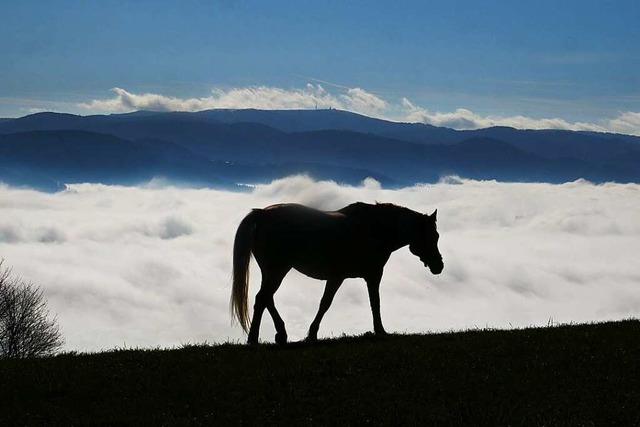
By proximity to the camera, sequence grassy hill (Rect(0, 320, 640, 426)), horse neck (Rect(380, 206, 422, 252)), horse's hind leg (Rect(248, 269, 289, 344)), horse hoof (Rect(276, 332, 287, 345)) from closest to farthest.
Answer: grassy hill (Rect(0, 320, 640, 426))
horse's hind leg (Rect(248, 269, 289, 344))
horse hoof (Rect(276, 332, 287, 345))
horse neck (Rect(380, 206, 422, 252))

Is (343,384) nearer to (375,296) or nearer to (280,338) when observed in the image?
(280,338)

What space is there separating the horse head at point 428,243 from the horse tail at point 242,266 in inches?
171

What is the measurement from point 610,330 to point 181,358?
10.1m

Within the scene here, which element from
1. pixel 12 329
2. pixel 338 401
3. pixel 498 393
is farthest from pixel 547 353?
pixel 12 329

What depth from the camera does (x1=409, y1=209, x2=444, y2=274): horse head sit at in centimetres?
1786

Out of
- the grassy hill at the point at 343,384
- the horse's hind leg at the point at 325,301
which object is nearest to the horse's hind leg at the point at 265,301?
the horse's hind leg at the point at 325,301

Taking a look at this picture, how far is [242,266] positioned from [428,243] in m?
4.96

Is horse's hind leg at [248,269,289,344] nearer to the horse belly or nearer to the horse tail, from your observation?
the horse tail

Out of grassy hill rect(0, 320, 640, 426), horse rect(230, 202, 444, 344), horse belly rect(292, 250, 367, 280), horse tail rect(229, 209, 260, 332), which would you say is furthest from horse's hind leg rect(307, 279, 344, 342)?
horse tail rect(229, 209, 260, 332)

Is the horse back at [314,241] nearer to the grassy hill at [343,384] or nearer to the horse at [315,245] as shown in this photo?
A: the horse at [315,245]

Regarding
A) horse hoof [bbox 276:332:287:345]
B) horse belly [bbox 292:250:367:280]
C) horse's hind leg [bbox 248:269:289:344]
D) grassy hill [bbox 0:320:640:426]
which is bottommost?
grassy hill [bbox 0:320:640:426]

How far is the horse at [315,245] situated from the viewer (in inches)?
640

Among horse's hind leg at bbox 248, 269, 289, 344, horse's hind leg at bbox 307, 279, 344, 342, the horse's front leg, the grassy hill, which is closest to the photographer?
the grassy hill

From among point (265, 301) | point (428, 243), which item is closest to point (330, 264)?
point (265, 301)
